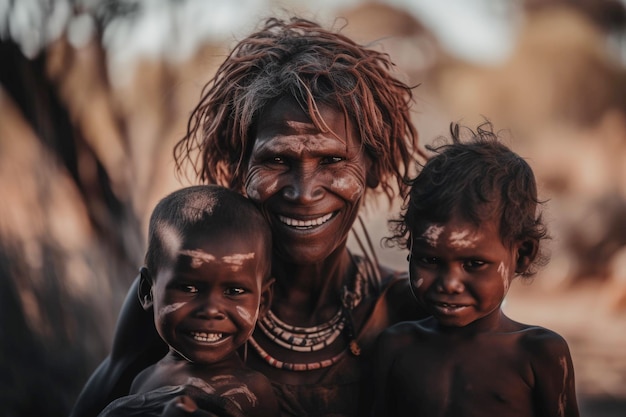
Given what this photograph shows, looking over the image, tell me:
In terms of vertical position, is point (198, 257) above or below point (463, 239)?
below

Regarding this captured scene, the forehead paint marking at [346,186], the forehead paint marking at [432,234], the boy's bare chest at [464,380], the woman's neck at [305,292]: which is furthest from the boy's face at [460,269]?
the woman's neck at [305,292]

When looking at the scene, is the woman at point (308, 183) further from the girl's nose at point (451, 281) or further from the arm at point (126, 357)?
the girl's nose at point (451, 281)

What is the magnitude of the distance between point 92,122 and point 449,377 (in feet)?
12.7

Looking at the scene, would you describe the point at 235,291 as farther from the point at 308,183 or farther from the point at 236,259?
the point at 308,183

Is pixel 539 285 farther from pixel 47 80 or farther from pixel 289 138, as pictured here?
pixel 289 138

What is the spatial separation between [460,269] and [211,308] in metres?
0.78

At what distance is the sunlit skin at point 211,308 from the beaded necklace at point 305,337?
397 mm

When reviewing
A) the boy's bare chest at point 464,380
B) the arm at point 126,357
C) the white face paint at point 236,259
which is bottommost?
the arm at point 126,357

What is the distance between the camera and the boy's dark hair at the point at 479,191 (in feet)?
8.67

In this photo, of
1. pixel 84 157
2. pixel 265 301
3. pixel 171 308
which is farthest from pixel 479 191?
pixel 84 157

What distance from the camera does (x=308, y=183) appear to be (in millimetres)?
2961

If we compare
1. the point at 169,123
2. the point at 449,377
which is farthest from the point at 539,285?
the point at 449,377

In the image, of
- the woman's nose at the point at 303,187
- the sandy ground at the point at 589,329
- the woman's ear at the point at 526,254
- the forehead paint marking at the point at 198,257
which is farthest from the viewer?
the sandy ground at the point at 589,329

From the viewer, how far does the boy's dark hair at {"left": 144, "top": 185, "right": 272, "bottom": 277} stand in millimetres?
2662
